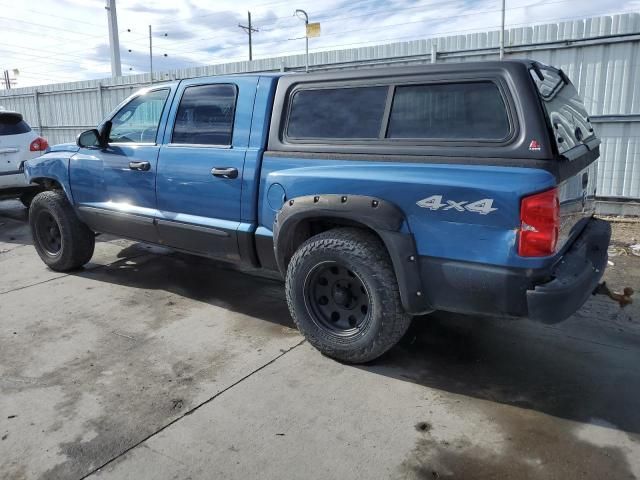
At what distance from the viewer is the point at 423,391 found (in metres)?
3.16

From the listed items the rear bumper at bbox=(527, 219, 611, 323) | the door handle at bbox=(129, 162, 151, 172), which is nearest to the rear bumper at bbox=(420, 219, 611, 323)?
the rear bumper at bbox=(527, 219, 611, 323)

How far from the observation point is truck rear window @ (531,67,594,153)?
2.91 metres

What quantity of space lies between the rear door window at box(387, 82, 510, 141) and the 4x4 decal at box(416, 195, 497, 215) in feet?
1.26

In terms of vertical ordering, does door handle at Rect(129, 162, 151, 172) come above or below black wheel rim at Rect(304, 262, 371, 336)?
above

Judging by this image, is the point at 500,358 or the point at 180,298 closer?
the point at 500,358

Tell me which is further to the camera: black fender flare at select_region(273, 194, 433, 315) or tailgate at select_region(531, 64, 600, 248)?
black fender flare at select_region(273, 194, 433, 315)

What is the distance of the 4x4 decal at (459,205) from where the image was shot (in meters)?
2.72

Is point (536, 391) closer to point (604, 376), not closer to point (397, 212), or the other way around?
point (604, 376)

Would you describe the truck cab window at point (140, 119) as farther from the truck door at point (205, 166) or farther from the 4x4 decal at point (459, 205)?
the 4x4 decal at point (459, 205)

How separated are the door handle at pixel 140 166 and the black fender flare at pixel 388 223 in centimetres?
172

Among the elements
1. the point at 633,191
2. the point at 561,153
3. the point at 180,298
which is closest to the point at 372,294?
the point at 561,153

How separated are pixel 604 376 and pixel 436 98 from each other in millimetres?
2048

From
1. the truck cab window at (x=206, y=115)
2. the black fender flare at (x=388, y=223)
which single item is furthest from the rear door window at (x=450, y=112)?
the truck cab window at (x=206, y=115)

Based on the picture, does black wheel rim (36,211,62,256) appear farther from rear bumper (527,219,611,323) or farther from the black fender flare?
rear bumper (527,219,611,323)
